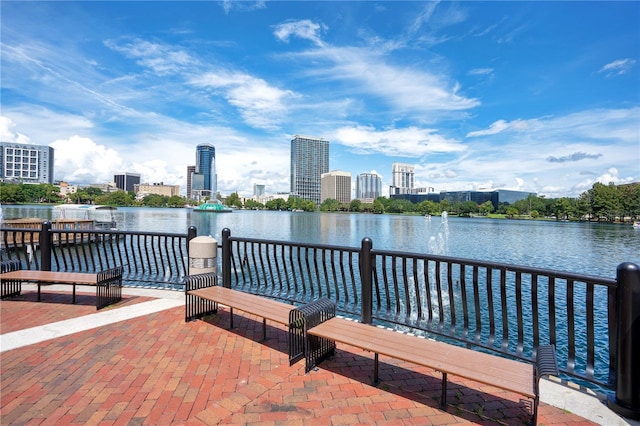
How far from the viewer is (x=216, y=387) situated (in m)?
3.67

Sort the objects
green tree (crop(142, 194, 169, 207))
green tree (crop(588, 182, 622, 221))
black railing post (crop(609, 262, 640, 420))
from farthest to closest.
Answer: green tree (crop(142, 194, 169, 207)) → green tree (crop(588, 182, 622, 221)) → black railing post (crop(609, 262, 640, 420))

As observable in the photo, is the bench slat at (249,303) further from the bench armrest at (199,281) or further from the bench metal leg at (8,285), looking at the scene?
the bench metal leg at (8,285)

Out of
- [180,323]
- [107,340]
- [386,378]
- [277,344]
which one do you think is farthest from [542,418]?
[107,340]

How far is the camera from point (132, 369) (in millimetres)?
4055

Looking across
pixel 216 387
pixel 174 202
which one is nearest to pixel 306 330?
pixel 216 387

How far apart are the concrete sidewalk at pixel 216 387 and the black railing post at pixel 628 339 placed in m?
0.20

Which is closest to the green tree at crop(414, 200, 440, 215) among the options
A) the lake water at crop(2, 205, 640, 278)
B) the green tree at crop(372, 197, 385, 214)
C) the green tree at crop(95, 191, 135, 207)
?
the green tree at crop(372, 197, 385, 214)

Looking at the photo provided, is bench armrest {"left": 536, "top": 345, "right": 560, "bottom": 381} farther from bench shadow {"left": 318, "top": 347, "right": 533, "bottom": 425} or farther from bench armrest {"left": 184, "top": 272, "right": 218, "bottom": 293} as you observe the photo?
bench armrest {"left": 184, "top": 272, "right": 218, "bottom": 293}

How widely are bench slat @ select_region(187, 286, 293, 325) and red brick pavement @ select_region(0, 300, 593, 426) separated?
0.52m

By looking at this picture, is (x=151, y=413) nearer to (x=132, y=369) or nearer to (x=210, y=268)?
(x=132, y=369)

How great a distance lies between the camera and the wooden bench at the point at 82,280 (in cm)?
628

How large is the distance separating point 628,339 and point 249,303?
13.7 feet

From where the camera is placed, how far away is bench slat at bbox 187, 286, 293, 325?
176 inches

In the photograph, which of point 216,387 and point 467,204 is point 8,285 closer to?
point 216,387
